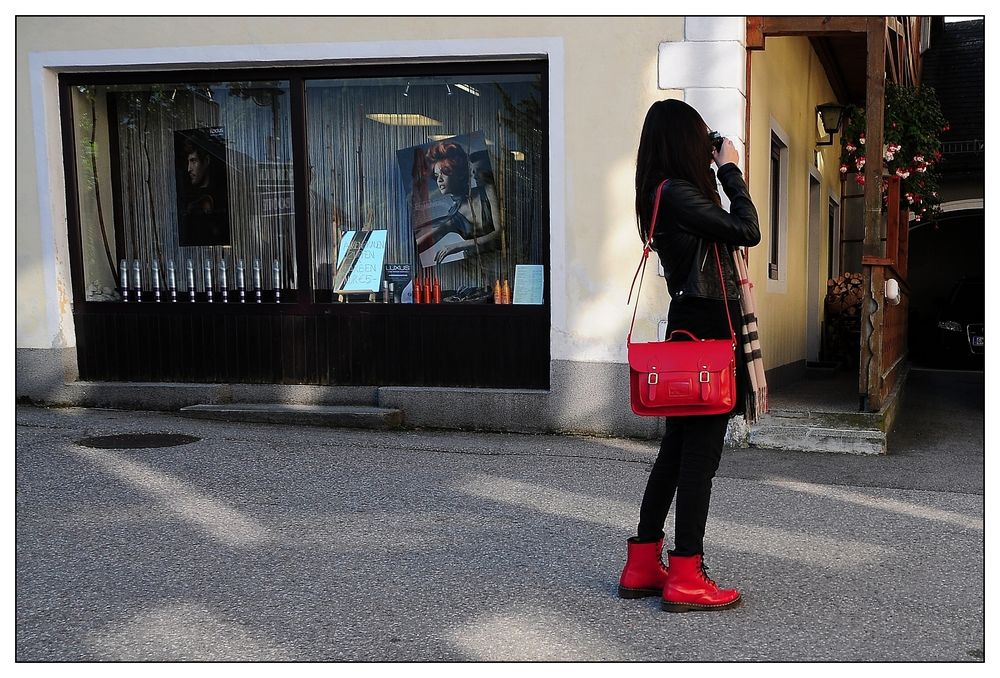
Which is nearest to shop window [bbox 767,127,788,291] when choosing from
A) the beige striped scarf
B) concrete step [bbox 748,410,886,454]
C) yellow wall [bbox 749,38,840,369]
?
yellow wall [bbox 749,38,840,369]

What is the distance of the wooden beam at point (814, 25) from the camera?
690cm

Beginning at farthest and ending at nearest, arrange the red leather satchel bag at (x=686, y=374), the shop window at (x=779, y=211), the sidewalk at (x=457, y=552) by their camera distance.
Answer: the shop window at (x=779, y=211)
the red leather satchel bag at (x=686, y=374)
the sidewalk at (x=457, y=552)

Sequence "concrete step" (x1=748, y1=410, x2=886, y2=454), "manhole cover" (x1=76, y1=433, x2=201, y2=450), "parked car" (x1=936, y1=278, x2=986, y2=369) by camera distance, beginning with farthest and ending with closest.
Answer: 1. "parked car" (x1=936, y1=278, x2=986, y2=369)
2. "concrete step" (x1=748, y1=410, x2=886, y2=454)
3. "manhole cover" (x1=76, y1=433, x2=201, y2=450)

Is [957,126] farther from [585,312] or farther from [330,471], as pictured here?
[330,471]

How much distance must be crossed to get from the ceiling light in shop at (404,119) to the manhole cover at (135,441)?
9.91ft

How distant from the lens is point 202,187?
8305 mm

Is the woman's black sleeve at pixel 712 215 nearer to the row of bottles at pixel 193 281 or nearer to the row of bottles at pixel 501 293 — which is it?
the row of bottles at pixel 501 293

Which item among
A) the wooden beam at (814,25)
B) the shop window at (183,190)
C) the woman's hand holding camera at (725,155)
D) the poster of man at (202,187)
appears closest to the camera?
the woman's hand holding camera at (725,155)

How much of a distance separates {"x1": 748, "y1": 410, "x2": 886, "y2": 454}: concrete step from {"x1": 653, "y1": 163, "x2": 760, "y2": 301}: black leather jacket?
3.49 metres

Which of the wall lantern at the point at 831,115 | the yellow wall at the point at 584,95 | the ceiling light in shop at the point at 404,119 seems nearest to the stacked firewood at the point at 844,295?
the wall lantern at the point at 831,115

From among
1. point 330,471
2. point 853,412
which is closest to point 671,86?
point 853,412

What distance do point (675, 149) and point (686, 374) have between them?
83 centimetres

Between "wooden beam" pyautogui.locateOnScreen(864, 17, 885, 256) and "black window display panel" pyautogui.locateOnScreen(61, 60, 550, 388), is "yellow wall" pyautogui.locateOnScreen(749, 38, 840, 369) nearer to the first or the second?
"wooden beam" pyautogui.locateOnScreen(864, 17, 885, 256)

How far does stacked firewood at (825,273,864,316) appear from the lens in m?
12.2
